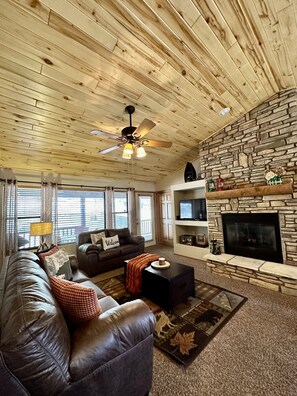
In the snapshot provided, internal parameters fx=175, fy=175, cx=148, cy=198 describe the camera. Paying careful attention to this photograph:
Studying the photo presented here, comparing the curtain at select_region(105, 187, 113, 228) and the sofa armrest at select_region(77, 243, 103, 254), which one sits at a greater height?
the curtain at select_region(105, 187, 113, 228)

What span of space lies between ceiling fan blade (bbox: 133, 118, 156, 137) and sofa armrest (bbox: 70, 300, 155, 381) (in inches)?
74.4

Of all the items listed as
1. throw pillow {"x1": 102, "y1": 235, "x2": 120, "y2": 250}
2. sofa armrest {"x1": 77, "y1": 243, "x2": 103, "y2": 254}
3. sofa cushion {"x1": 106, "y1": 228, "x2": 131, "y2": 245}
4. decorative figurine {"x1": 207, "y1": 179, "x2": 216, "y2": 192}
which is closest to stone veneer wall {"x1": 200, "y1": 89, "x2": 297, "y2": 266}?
decorative figurine {"x1": 207, "y1": 179, "x2": 216, "y2": 192}

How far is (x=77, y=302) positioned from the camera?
1297mm

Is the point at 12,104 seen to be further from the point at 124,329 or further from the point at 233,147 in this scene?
the point at 233,147

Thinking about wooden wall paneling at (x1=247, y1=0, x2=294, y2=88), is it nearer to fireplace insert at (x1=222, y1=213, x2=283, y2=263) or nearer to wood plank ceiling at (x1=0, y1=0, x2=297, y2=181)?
wood plank ceiling at (x1=0, y1=0, x2=297, y2=181)

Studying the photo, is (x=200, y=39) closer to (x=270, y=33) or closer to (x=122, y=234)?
(x=270, y=33)

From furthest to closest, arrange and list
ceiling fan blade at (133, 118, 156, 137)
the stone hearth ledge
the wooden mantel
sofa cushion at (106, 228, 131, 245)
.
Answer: sofa cushion at (106, 228, 131, 245), the wooden mantel, the stone hearth ledge, ceiling fan blade at (133, 118, 156, 137)

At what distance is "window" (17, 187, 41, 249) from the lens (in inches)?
156

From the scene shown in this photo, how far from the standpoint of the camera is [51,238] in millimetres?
4227

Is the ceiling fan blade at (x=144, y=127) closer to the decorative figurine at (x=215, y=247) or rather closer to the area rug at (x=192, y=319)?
the area rug at (x=192, y=319)

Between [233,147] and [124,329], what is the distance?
392cm

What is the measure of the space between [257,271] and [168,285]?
5.67ft

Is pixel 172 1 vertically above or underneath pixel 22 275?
above

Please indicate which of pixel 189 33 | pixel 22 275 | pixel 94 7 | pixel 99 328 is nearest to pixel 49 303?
pixel 99 328
